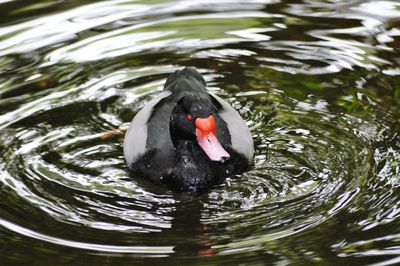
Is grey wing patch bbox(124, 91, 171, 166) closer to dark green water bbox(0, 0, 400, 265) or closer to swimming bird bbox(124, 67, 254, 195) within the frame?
swimming bird bbox(124, 67, 254, 195)

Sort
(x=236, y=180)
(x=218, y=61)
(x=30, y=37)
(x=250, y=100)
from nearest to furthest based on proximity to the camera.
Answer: (x=236, y=180), (x=250, y=100), (x=218, y=61), (x=30, y=37)

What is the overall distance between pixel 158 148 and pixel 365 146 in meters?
2.02

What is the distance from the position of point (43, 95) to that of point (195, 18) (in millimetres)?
2955

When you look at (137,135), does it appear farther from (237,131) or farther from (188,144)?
(237,131)

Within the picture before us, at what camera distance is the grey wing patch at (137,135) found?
8648 millimetres

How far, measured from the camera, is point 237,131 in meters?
8.78

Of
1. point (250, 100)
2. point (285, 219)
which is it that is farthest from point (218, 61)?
point (285, 219)

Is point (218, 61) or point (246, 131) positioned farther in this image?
point (218, 61)

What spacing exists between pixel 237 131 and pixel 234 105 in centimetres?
110

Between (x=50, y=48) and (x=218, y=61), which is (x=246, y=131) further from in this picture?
(x=50, y=48)

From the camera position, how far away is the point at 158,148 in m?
8.64

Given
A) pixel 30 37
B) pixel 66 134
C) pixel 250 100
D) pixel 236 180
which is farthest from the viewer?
pixel 30 37

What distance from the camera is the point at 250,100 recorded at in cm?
993

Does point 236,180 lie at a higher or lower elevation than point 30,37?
lower
